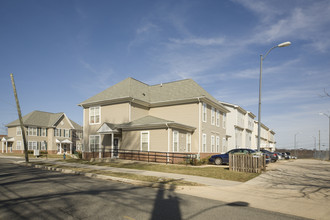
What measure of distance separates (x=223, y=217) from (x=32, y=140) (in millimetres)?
53150

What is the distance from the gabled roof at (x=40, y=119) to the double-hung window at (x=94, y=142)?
27.5 metres

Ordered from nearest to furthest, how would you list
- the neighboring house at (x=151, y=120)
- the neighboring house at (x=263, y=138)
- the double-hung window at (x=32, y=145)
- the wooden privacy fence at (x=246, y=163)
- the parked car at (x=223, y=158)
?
the wooden privacy fence at (x=246, y=163)
the parked car at (x=223, y=158)
the neighboring house at (x=151, y=120)
the double-hung window at (x=32, y=145)
the neighboring house at (x=263, y=138)

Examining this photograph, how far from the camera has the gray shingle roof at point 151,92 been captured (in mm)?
28531

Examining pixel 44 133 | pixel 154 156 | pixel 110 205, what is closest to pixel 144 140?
pixel 154 156

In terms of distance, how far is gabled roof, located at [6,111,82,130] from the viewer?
2047 inches

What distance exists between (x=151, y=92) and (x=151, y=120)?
7867 mm

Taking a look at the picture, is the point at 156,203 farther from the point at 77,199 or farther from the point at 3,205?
the point at 3,205

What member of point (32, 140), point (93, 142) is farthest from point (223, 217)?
point (32, 140)

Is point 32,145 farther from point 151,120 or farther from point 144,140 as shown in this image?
point 151,120

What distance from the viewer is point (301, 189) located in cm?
1121

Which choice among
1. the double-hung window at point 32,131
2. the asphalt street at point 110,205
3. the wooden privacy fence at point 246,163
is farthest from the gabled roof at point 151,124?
the double-hung window at point 32,131

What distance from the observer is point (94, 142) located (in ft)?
97.5

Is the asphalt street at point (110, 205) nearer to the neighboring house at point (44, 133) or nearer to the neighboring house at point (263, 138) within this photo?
the neighboring house at point (44, 133)

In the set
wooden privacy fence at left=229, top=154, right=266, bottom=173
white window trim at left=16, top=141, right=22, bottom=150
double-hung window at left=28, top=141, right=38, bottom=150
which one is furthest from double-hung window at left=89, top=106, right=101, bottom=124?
white window trim at left=16, top=141, right=22, bottom=150
